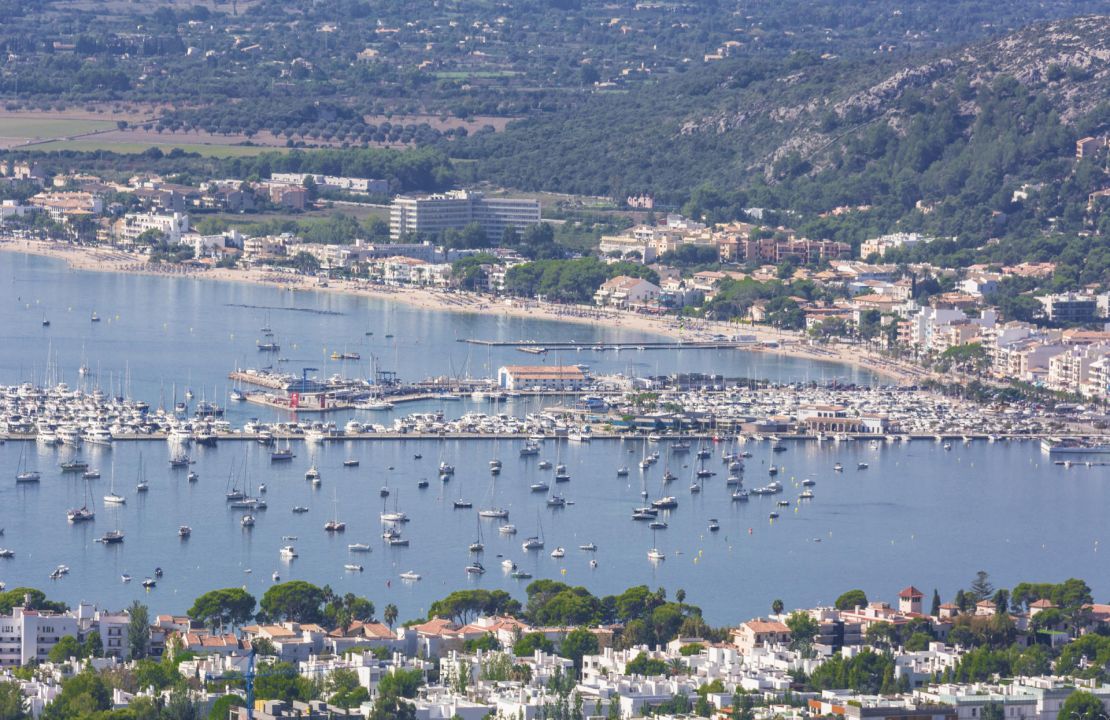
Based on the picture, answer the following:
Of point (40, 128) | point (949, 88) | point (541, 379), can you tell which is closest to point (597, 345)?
point (541, 379)

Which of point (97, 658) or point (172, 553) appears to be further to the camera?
point (172, 553)

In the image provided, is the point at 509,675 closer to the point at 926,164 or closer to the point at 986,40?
the point at 926,164

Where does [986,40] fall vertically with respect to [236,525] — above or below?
above

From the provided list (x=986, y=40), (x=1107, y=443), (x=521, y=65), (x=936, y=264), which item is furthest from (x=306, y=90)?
(x=1107, y=443)


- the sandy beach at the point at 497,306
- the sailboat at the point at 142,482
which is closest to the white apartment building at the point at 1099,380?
the sandy beach at the point at 497,306

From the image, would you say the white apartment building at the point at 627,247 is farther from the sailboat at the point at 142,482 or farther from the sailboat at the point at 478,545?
the sailboat at the point at 478,545

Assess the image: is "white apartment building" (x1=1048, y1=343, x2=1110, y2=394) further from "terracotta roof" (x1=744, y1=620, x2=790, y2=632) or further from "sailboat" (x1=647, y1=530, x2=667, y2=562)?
"terracotta roof" (x1=744, y1=620, x2=790, y2=632)

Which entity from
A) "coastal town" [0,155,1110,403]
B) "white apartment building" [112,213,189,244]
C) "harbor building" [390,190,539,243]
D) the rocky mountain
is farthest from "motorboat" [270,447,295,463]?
the rocky mountain
